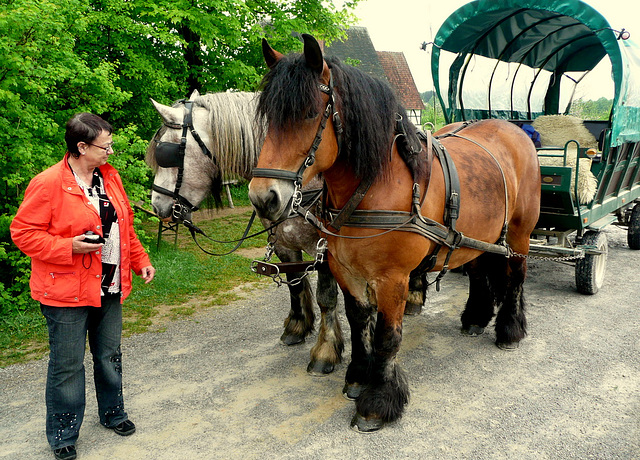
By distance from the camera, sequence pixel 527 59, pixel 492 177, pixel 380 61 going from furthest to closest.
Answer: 1. pixel 380 61
2. pixel 527 59
3. pixel 492 177

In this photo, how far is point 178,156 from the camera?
9.73ft

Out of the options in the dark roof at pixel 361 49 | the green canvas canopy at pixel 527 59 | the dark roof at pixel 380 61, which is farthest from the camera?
the dark roof at pixel 380 61

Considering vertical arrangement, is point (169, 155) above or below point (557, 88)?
below

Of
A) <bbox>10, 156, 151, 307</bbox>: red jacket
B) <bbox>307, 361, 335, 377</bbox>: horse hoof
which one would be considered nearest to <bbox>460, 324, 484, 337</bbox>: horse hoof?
<bbox>307, 361, 335, 377</bbox>: horse hoof

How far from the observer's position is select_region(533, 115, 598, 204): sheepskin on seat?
173 inches

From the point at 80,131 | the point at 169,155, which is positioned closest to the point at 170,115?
the point at 169,155

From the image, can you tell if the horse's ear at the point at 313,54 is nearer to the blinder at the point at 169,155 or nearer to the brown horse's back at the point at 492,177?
the brown horse's back at the point at 492,177

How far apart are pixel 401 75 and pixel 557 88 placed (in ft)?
74.8

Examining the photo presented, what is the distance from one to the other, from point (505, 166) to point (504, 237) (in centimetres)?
55

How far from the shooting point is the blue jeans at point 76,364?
2.32 metres

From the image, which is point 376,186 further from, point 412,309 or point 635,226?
point 635,226

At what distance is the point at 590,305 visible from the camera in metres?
4.57

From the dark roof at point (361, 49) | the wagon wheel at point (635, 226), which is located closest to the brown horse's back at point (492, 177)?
the wagon wheel at point (635, 226)

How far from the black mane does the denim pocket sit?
1.26 m
